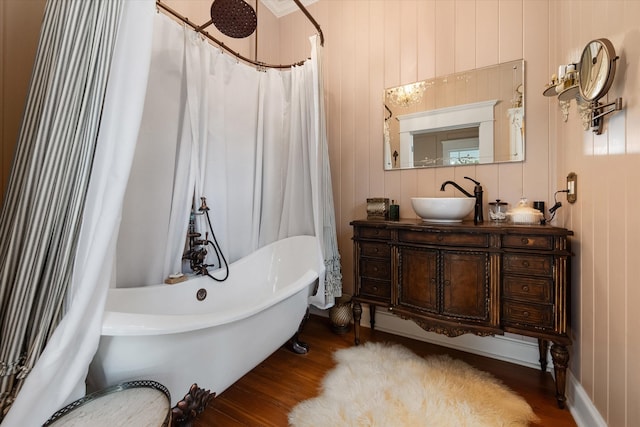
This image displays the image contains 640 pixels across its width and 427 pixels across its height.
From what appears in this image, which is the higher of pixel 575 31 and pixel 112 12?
pixel 575 31

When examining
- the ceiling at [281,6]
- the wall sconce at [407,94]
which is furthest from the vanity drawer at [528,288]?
the ceiling at [281,6]

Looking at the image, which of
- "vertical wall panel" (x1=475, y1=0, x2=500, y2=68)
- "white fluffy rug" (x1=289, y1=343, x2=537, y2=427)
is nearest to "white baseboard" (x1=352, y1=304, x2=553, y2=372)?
"white fluffy rug" (x1=289, y1=343, x2=537, y2=427)

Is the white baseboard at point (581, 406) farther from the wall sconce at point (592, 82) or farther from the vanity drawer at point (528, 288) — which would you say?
the wall sconce at point (592, 82)

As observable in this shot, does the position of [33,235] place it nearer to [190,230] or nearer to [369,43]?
[190,230]

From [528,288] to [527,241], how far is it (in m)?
0.25

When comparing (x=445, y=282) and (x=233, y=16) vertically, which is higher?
(x=233, y=16)

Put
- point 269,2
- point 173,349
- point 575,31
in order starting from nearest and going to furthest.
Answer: point 173,349
point 575,31
point 269,2

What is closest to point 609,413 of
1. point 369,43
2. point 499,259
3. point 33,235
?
point 499,259

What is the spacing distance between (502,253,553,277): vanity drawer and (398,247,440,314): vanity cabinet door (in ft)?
1.21

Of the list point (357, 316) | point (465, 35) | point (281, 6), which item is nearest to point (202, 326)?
point (357, 316)

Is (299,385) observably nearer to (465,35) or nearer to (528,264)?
(528,264)

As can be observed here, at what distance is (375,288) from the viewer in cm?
191

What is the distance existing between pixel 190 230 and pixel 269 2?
2400 millimetres

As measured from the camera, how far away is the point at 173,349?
1.03m
